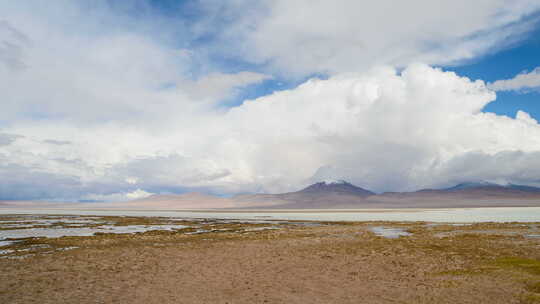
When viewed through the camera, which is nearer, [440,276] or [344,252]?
[440,276]

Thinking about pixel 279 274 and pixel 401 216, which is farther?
pixel 401 216

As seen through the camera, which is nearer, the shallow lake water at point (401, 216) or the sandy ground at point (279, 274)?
the sandy ground at point (279, 274)

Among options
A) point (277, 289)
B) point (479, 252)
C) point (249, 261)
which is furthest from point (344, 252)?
point (277, 289)

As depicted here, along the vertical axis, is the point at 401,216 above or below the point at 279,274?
below

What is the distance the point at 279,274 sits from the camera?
60.9 feet

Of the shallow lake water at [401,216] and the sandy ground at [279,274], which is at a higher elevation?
the sandy ground at [279,274]

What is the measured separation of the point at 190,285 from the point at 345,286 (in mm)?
6575

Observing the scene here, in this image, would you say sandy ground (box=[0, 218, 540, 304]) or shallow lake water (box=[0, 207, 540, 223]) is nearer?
sandy ground (box=[0, 218, 540, 304])

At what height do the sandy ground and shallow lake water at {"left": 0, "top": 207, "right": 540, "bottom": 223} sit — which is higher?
the sandy ground

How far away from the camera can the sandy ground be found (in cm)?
1431

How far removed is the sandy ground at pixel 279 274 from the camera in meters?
14.3

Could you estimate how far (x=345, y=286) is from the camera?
15945 mm

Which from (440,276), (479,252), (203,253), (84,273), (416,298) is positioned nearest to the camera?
(416,298)

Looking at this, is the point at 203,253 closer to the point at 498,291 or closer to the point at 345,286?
the point at 345,286
